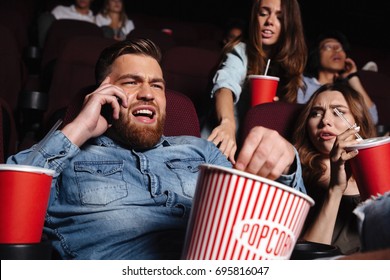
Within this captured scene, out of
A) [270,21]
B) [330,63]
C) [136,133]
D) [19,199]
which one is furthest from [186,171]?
[330,63]

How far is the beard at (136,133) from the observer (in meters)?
0.80

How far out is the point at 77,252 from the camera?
704 millimetres

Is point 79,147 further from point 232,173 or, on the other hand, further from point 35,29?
point 35,29

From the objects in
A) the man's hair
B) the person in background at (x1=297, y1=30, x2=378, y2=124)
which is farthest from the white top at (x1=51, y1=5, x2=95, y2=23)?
the man's hair

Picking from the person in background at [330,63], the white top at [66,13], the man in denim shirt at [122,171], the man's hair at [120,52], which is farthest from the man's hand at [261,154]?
the white top at [66,13]

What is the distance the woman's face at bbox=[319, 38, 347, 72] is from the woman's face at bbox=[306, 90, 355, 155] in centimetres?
65

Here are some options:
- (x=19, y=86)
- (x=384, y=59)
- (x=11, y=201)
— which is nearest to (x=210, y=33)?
(x=384, y=59)

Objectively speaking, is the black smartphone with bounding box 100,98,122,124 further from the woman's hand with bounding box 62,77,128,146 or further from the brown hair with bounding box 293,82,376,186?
the brown hair with bounding box 293,82,376,186

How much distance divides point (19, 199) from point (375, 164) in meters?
0.38

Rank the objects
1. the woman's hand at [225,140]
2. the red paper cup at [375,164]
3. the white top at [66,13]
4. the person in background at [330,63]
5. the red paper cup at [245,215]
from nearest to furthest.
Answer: the red paper cup at [245,215] < the red paper cup at [375,164] < the woman's hand at [225,140] < the person in background at [330,63] < the white top at [66,13]

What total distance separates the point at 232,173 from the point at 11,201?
23cm

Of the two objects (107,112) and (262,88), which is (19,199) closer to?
(107,112)

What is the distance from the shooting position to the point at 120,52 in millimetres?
866

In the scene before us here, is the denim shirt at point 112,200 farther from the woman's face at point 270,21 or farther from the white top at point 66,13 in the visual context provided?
the white top at point 66,13
